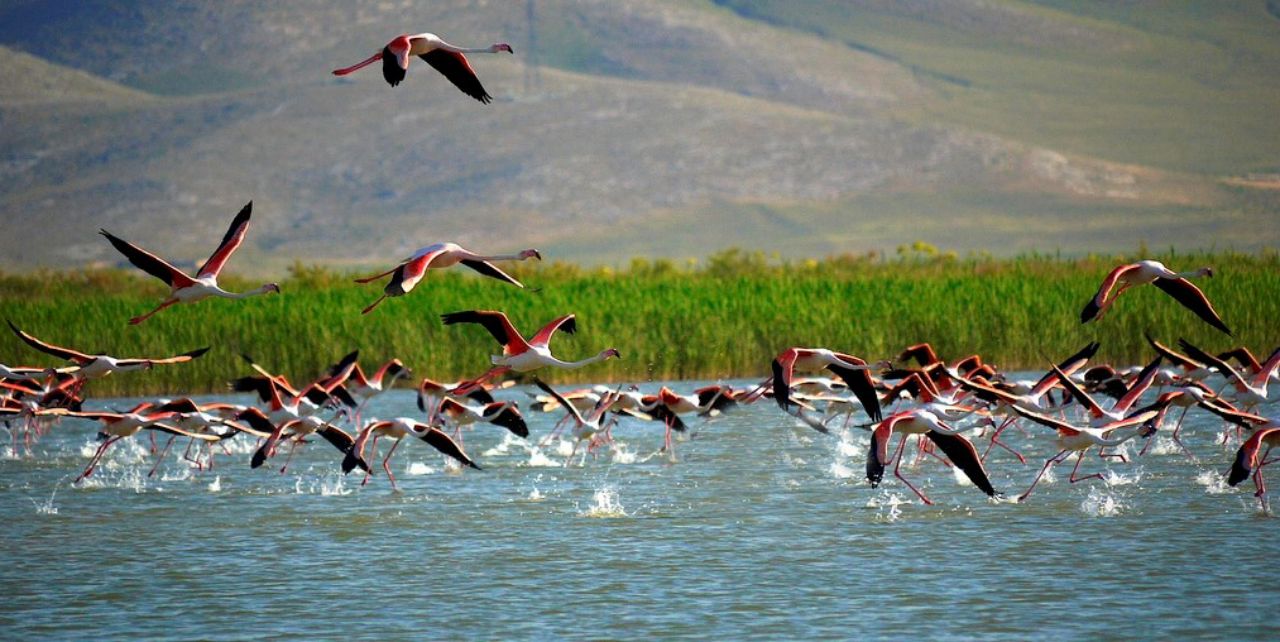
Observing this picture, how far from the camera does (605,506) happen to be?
660 inches

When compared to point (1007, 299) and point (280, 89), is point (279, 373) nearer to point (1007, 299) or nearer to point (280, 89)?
point (1007, 299)

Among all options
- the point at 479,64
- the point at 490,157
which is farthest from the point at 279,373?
the point at 479,64

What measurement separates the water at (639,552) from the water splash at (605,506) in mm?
50

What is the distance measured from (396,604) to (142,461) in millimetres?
9441

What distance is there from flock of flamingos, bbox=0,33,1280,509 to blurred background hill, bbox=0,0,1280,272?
106 meters

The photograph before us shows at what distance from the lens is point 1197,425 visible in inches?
883

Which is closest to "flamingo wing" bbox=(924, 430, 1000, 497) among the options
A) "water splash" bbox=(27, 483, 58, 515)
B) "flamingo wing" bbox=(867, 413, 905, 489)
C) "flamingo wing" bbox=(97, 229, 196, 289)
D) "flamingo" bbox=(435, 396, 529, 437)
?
"flamingo wing" bbox=(867, 413, 905, 489)

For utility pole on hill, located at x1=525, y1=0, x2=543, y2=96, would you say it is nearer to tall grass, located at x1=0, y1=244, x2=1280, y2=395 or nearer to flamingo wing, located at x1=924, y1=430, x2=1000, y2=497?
tall grass, located at x1=0, y1=244, x2=1280, y2=395

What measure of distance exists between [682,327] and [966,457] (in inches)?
591

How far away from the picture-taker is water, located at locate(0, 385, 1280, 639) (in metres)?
12.2

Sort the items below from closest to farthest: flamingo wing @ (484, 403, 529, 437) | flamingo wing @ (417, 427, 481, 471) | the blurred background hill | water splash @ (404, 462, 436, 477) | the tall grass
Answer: flamingo wing @ (417, 427, 481, 471), flamingo wing @ (484, 403, 529, 437), water splash @ (404, 462, 436, 477), the tall grass, the blurred background hill

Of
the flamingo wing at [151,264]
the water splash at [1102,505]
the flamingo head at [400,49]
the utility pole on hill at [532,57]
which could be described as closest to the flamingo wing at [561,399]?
the flamingo wing at [151,264]

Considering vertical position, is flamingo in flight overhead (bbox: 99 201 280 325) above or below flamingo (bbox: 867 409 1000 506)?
above

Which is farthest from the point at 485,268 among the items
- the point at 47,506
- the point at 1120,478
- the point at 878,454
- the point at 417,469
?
the point at 1120,478
